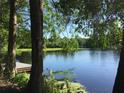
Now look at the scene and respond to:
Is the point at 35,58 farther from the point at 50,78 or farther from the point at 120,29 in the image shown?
the point at 120,29

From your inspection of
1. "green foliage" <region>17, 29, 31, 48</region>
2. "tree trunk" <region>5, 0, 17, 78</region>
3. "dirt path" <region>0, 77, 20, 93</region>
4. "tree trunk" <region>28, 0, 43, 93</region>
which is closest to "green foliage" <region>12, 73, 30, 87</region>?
"dirt path" <region>0, 77, 20, 93</region>

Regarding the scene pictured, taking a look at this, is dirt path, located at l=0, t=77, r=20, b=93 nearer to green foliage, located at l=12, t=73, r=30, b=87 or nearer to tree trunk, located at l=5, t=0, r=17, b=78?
green foliage, located at l=12, t=73, r=30, b=87

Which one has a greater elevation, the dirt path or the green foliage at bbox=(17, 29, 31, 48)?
the green foliage at bbox=(17, 29, 31, 48)

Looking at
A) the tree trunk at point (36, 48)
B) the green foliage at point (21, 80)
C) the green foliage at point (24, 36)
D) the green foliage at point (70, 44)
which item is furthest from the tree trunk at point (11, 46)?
the green foliage at point (24, 36)

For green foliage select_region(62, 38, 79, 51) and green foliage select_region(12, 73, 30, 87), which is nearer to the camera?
green foliage select_region(12, 73, 30, 87)

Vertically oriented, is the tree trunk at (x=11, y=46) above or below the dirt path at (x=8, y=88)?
above

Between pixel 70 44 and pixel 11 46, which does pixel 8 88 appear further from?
pixel 70 44

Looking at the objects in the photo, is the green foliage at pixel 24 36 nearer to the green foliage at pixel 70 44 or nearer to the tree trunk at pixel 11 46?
the green foliage at pixel 70 44

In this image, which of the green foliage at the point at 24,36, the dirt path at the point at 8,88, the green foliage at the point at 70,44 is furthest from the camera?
the green foliage at the point at 24,36

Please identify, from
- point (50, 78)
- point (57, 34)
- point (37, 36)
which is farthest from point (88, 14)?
point (57, 34)

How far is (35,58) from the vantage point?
8.62 metres

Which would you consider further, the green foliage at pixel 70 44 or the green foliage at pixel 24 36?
the green foliage at pixel 24 36

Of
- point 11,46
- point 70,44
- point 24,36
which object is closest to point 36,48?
point 11,46

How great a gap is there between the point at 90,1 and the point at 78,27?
3.56 feet
